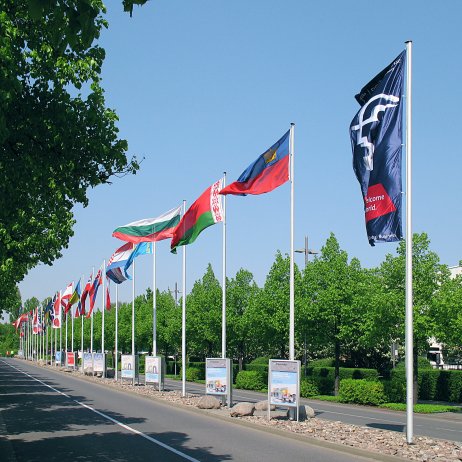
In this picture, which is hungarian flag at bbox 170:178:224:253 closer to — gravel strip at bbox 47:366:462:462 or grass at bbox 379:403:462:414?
gravel strip at bbox 47:366:462:462

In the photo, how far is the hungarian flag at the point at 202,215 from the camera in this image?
1005 inches

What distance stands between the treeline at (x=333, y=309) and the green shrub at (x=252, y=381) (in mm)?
2145

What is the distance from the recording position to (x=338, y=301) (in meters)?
38.3

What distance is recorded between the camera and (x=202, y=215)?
26141 millimetres

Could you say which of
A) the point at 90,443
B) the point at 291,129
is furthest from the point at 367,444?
the point at 291,129

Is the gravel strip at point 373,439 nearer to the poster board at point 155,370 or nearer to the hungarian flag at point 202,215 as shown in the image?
the hungarian flag at point 202,215

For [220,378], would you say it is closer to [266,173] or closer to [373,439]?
[266,173]

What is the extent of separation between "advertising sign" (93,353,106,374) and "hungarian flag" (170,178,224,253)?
88.8 ft

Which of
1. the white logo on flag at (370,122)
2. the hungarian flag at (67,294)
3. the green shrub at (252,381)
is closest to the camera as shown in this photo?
the white logo on flag at (370,122)

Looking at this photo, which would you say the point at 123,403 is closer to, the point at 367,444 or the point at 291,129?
the point at 291,129

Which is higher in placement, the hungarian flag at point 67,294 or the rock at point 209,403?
the hungarian flag at point 67,294

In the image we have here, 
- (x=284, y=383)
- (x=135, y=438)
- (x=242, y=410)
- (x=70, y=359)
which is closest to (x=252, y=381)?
(x=242, y=410)

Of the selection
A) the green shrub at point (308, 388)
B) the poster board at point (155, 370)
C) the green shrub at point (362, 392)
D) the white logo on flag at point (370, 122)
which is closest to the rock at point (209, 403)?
the poster board at point (155, 370)

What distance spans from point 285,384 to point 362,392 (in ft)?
47.9
